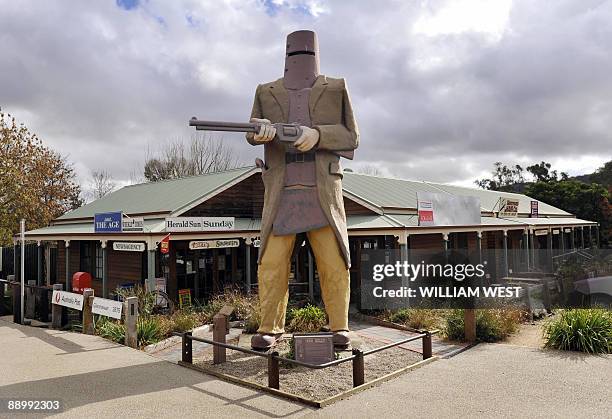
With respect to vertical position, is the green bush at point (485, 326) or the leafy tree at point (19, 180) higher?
the leafy tree at point (19, 180)

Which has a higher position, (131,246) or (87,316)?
(131,246)

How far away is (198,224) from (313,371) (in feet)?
21.9

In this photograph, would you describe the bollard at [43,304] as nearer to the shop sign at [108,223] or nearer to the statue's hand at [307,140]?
the shop sign at [108,223]

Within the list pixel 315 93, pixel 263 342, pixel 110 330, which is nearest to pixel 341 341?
pixel 263 342

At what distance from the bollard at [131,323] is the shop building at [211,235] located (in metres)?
2.68

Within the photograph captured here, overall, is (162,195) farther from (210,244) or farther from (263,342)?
(263,342)

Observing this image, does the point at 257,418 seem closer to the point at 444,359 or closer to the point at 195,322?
the point at 444,359

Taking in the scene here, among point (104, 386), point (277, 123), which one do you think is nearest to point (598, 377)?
point (277, 123)

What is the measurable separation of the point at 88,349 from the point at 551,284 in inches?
431

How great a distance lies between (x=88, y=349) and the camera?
796 cm

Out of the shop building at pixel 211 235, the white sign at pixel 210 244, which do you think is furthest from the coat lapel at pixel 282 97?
the white sign at pixel 210 244

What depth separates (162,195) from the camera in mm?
16672

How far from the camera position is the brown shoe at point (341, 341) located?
21.7ft

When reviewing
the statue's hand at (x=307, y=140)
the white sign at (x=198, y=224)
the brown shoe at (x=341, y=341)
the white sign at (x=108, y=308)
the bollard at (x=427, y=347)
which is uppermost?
the statue's hand at (x=307, y=140)
